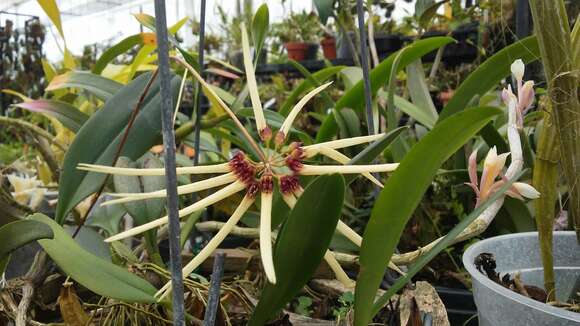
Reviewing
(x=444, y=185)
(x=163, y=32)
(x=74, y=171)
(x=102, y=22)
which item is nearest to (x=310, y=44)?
(x=444, y=185)

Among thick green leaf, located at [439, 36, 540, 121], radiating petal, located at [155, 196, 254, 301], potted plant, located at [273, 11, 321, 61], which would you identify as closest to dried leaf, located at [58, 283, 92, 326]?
radiating petal, located at [155, 196, 254, 301]

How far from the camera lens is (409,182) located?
1.19 ft

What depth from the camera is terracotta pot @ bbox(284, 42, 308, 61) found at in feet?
10.9

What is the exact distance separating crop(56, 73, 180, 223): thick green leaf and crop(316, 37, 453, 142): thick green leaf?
0.28m

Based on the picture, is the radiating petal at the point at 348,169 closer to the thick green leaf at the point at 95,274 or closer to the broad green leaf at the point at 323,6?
the thick green leaf at the point at 95,274

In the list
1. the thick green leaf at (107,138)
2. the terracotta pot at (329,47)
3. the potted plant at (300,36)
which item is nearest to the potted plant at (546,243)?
the thick green leaf at (107,138)

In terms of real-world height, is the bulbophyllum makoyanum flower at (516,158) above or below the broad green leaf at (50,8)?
below

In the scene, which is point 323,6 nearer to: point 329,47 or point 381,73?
point 381,73

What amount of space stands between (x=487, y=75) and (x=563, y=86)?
275 mm

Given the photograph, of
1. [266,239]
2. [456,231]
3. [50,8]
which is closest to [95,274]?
[266,239]

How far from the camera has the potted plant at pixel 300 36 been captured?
3334 mm

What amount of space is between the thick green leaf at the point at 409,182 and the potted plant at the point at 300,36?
2.98 metres

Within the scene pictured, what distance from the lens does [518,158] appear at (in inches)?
16.6

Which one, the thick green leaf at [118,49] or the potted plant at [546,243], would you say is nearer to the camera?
the potted plant at [546,243]
